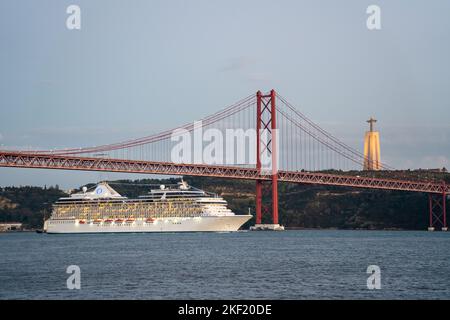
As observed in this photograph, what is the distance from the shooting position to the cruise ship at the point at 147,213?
286 feet

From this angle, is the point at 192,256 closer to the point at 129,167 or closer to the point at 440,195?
the point at 129,167

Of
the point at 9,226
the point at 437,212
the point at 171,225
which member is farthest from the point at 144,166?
the point at 9,226

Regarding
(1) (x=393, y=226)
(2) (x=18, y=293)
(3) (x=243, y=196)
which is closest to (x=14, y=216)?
(3) (x=243, y=196)

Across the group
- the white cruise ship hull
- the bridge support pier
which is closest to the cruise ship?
the white cruise ship hull

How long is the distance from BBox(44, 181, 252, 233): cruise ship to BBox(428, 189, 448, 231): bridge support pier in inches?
864

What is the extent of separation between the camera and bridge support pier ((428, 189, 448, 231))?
95438 millimetres

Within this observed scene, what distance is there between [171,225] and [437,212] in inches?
1339

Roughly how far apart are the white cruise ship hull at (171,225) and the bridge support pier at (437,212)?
2156 centimetres

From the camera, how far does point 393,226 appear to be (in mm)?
109688

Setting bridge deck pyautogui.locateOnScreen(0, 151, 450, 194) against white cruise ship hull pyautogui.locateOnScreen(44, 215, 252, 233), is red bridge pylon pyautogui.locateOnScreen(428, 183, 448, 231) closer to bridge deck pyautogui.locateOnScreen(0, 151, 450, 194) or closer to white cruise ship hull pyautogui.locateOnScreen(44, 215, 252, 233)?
bridge deck pyautogui.locateOnScreen(0, 151, 450, 194)

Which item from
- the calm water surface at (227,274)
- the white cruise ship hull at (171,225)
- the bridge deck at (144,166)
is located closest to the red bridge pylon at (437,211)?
the bridge deck at (144,166)
